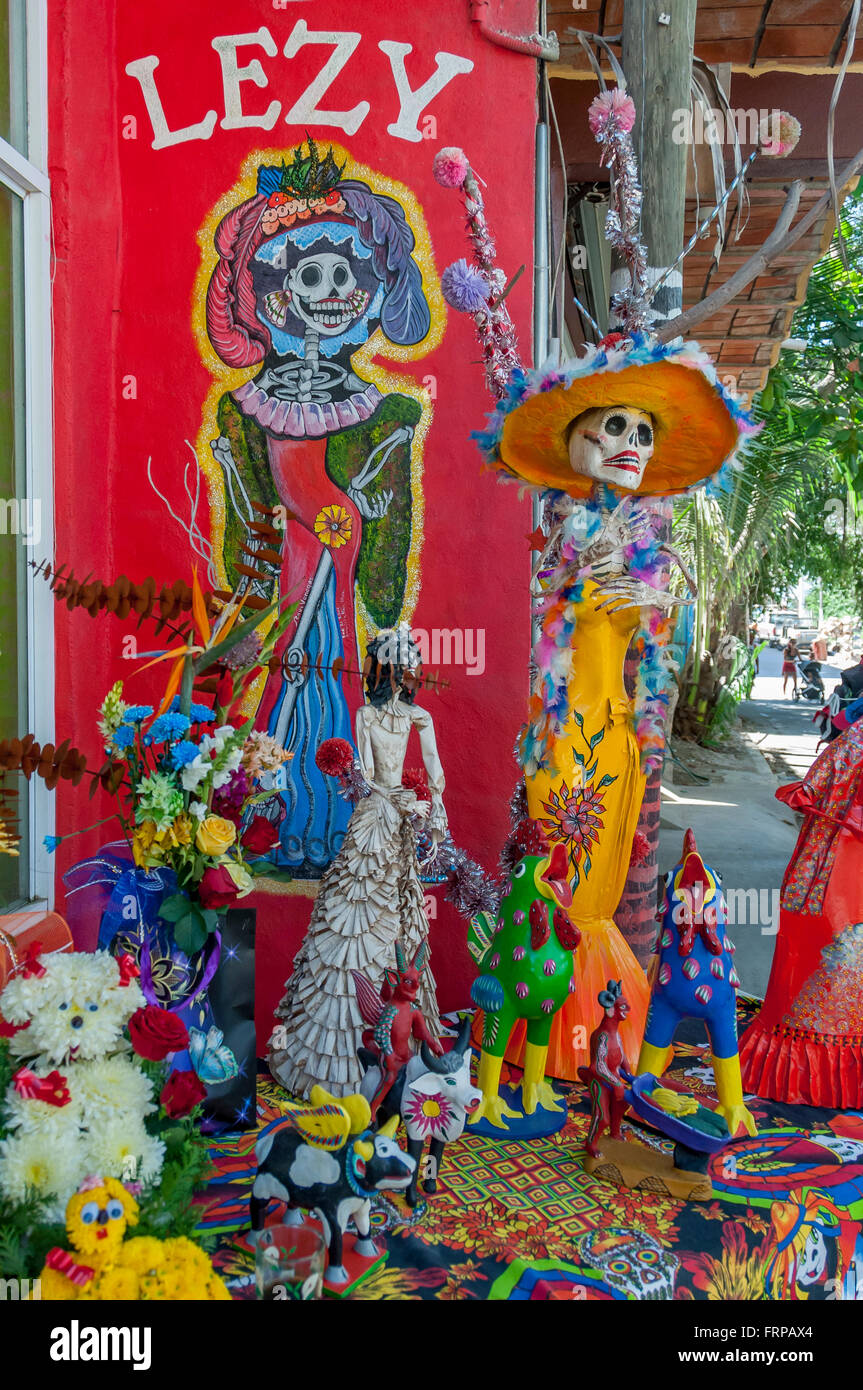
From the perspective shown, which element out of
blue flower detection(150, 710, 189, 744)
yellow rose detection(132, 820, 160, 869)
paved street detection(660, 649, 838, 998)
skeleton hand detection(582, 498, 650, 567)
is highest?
skeleton hand detection(582, 498, 650, 567)

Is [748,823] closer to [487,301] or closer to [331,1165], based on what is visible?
[487,301]

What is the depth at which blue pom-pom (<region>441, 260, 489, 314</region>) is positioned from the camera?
3.30 m

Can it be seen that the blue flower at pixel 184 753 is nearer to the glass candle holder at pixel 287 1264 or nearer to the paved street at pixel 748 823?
the glass candle holder at pixel 287 1264

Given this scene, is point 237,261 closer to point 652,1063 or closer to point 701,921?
point 701,921

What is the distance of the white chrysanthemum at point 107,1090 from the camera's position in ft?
6.96

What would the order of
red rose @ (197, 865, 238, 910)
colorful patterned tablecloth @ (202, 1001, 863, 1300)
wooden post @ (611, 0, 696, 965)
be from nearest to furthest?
colorful patterned tablecloth @ (202, 1001, 863, 1300) → red rose @ (197, 865, 238, 910) → wooden post @ (611, 0, 696, 965)

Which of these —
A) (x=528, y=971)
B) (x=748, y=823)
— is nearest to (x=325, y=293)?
(x=528, y=971)

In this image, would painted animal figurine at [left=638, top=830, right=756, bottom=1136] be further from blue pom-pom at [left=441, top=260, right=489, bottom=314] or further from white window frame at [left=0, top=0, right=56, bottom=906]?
white window frame at [left=0, top=0, right=56, bottom=906]

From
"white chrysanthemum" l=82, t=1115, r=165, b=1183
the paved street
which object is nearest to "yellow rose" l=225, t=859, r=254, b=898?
"white chrysanthemum" l=82, t=1115, r=165, b=1183

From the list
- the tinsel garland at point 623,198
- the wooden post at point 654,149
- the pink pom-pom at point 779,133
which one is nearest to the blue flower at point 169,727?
the wooden post at point 654,149

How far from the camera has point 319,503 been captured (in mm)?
3850

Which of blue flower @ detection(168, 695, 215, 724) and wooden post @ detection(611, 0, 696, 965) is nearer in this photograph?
blue flower @ detection(168, 695, 215, 724)

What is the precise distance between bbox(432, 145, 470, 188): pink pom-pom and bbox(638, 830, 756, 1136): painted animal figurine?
2162mm

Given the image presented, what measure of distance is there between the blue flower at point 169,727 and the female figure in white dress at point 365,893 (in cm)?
70
